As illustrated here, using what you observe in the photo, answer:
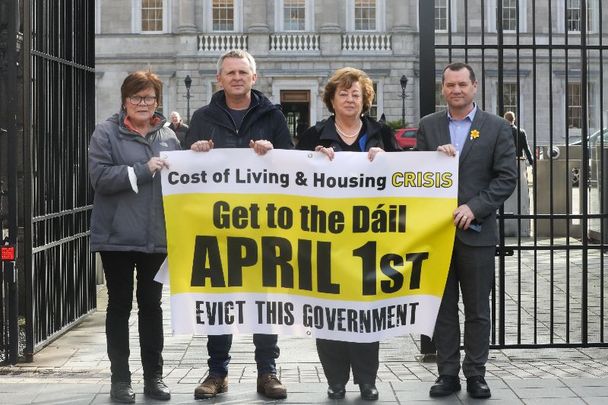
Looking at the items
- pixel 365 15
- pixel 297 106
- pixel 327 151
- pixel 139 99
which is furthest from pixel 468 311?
pixel 365 15

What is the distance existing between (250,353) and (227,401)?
1.84 metres

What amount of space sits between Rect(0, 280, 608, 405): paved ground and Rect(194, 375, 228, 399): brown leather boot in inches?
2.1

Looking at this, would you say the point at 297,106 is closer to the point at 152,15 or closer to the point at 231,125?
the point at 152,15

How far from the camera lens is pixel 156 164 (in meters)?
5.94

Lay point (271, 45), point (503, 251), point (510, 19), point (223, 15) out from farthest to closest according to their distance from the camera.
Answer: point (223, 15)
point (271, 45)
point (510, 19)
point (503, 251)

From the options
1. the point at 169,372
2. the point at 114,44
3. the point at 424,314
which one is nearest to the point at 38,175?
the point at 169,372

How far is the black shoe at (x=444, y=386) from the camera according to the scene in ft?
20.2

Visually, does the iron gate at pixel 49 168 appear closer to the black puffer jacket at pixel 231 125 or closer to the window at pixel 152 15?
the black puffer jacket at pixel 231 125

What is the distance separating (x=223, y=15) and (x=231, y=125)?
133ft

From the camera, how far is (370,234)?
237 inches

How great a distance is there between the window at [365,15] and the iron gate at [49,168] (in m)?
37.0

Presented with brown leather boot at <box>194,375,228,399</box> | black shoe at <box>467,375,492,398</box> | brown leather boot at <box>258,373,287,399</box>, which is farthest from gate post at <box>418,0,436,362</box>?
brown leather boot at <box>194,375,228,399</box>

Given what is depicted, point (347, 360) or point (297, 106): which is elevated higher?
point (297, 106)

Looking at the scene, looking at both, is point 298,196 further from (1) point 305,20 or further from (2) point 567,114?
(1) point 305,20
